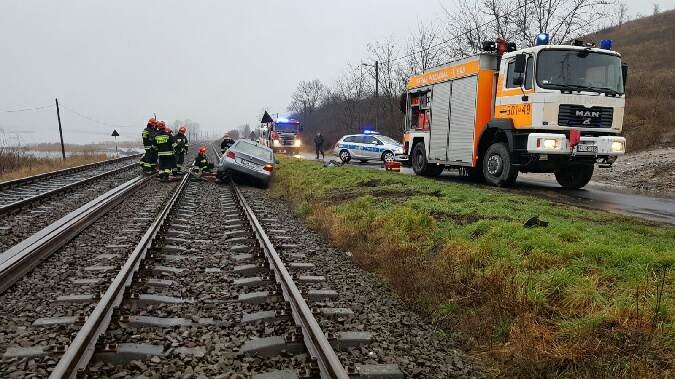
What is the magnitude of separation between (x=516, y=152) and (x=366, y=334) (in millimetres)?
8039

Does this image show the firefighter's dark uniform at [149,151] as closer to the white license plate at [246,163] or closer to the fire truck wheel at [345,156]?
the white license plate at [246,163]

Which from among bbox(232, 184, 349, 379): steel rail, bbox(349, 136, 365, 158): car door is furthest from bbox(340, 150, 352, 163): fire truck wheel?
bbox(232, 184, 349, 379): steel rail

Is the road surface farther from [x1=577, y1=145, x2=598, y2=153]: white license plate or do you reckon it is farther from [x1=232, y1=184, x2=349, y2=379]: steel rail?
[x1=232, y1=184, x2=349, y2=379]: steel rail

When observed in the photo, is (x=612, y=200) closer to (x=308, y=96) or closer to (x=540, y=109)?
(x=540, y=109)

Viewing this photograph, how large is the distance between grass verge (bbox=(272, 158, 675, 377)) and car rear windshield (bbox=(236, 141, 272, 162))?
20.5ft

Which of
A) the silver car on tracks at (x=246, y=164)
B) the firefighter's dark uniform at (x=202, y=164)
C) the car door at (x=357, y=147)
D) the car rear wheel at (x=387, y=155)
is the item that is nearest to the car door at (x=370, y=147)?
the car door at (x=357, y=147)

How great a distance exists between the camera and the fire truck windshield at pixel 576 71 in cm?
980

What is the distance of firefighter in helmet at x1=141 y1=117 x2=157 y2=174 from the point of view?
15.2 metres

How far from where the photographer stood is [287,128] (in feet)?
124

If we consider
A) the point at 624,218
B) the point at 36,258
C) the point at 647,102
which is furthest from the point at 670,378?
the point at 647,102

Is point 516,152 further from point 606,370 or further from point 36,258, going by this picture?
point 36,258

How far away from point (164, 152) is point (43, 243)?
879 cm

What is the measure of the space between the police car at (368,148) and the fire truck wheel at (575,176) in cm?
1166

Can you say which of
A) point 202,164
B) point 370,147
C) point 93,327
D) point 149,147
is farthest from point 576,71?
point 370,147
